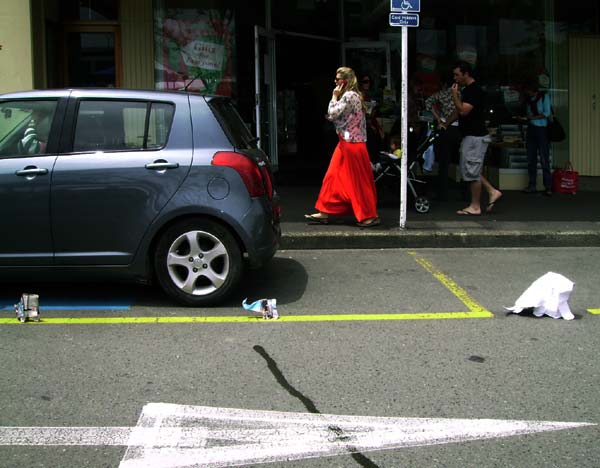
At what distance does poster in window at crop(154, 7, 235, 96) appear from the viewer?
38.9 ft

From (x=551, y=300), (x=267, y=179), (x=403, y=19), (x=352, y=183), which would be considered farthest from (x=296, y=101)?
(x=551, y=300)

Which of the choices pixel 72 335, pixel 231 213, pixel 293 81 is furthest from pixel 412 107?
pixel 72 335

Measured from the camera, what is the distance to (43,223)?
5.87 metres

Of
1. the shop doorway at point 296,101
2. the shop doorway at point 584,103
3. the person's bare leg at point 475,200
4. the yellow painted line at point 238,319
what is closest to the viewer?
the yellow painted line at point 238,319

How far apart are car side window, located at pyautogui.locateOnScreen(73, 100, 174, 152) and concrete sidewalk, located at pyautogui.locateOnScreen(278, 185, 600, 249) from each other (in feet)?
8.84

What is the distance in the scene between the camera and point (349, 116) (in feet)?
28.2

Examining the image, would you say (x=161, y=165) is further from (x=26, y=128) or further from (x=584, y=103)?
(x=584, y=103)

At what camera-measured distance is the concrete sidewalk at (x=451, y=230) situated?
842cm

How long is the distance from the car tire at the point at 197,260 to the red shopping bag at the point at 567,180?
742 cm

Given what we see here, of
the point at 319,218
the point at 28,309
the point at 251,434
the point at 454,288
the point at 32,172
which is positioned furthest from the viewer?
the point at 319,218

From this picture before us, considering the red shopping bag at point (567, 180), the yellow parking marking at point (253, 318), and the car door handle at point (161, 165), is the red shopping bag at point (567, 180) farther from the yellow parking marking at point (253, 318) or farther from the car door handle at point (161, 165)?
the car door handle at point (161, 165)

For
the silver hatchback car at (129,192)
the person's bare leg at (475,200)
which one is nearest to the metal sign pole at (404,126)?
the person's bare leg at (475,200)

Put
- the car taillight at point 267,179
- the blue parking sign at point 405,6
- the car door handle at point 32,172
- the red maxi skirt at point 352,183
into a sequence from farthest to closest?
the red maxi skirt at point 352,183 → the blue parking sign at point 405,6 → the car taillight at point 267,179 → the car door handle at point 32,172

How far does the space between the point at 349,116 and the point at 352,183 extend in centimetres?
79
